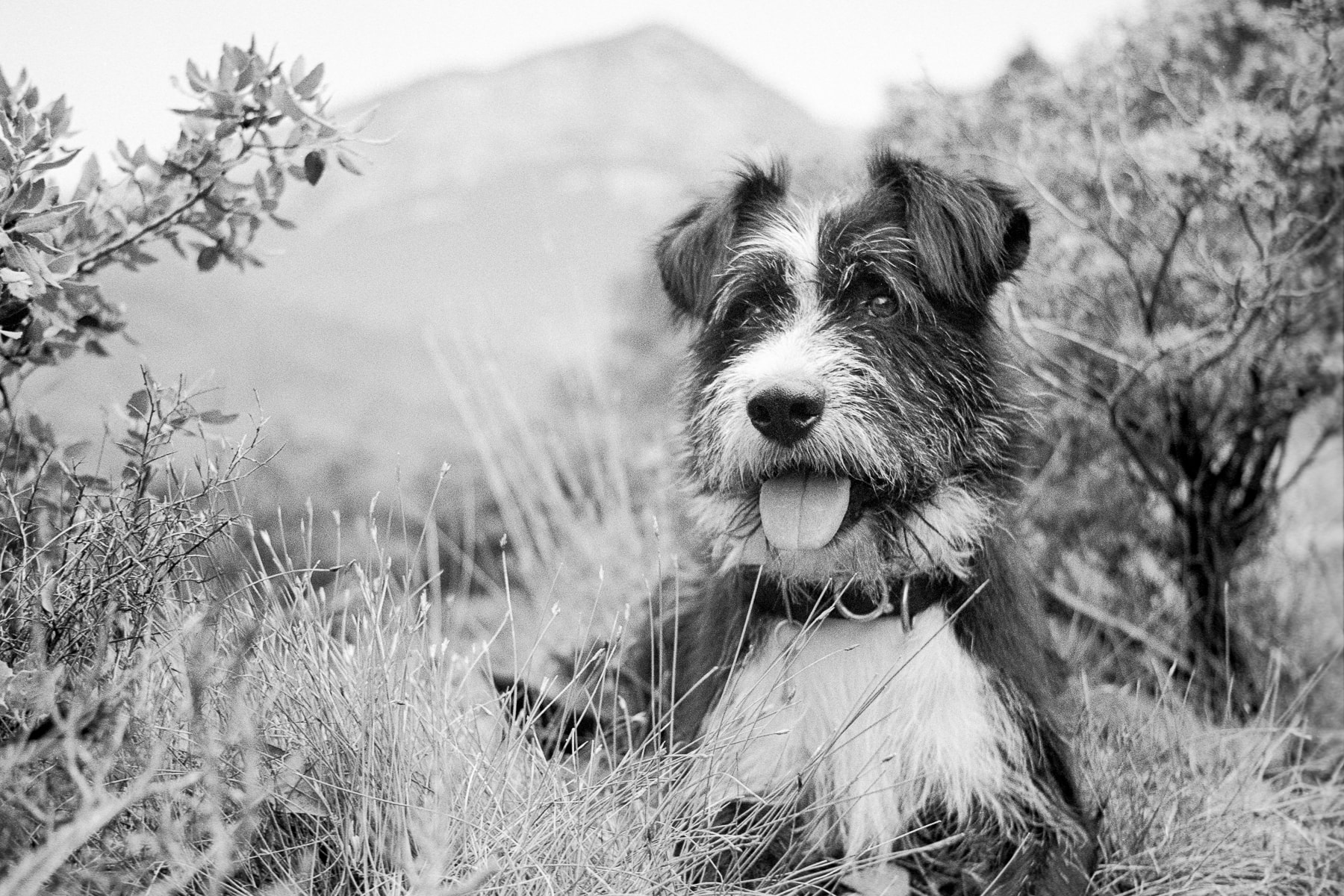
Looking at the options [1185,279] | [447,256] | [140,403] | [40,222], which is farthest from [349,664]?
[447,256]

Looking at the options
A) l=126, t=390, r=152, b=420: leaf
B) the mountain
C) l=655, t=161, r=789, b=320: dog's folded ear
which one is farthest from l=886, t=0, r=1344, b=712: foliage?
l=126, t=390, r=152, b=420: leaf

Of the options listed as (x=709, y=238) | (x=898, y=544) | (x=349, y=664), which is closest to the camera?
(x=349, y=664)

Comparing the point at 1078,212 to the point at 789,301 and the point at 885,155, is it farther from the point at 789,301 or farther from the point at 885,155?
the point at 789,301

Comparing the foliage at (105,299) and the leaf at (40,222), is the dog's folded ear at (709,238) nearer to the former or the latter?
the foliage at (105,299)

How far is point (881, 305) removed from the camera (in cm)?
285

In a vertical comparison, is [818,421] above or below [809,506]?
above

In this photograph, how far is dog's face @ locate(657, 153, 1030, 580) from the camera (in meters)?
2.60

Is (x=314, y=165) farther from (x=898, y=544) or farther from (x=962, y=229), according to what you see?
(x=898, y=544)

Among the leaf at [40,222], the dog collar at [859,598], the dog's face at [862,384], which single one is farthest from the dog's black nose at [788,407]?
the leaf at [40,222]

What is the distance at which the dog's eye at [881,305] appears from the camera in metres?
2.84

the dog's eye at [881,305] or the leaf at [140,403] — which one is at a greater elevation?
the dog's eye at [881,305]

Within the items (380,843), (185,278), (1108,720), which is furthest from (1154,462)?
(185,278)

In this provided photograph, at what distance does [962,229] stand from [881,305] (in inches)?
11.4

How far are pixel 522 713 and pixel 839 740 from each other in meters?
0.80
